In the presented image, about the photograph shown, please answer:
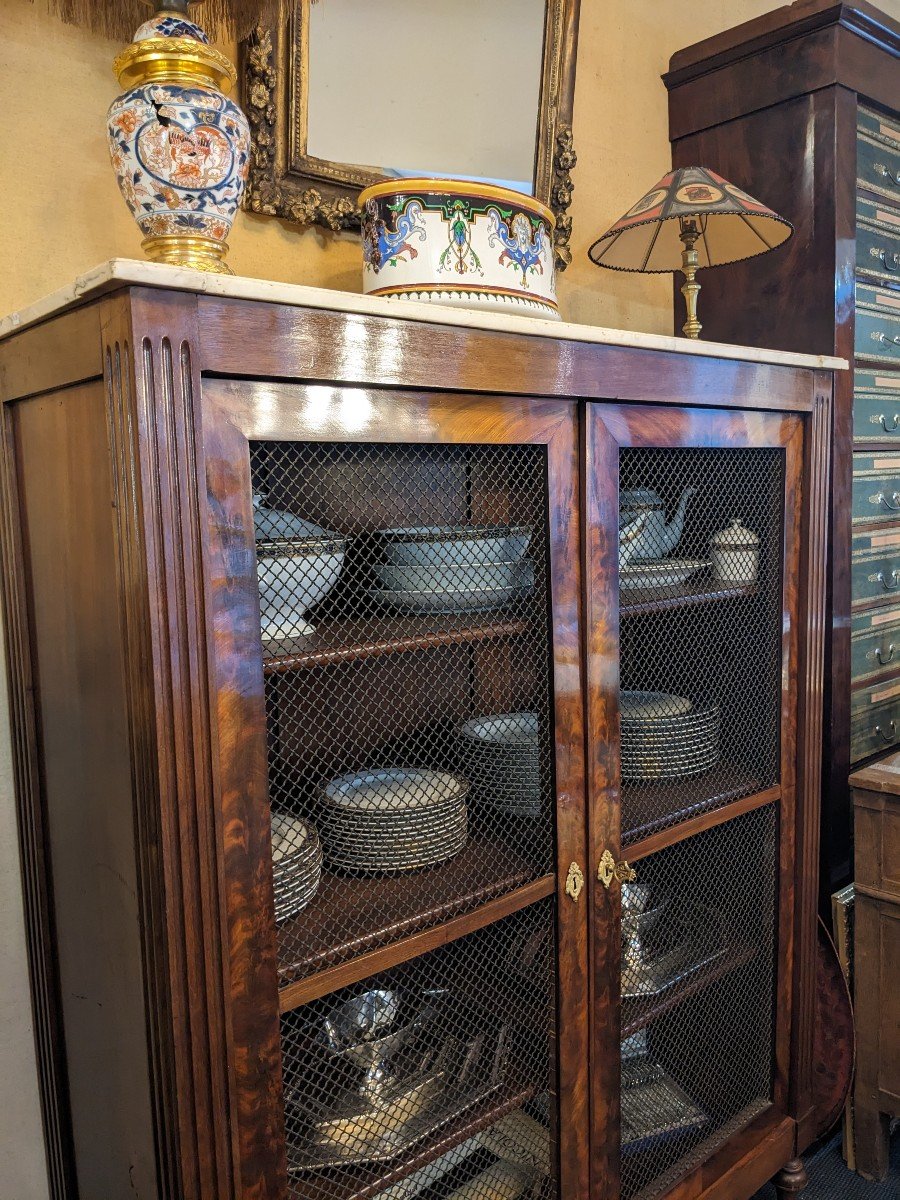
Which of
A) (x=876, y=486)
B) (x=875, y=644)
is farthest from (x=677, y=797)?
(x=876, y=486)

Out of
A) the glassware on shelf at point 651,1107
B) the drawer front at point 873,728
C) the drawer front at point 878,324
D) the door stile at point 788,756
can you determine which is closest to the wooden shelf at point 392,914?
the glassware on shelf at point 651,1107

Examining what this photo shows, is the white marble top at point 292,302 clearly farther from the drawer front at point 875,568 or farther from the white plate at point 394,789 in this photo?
the drawer front at point 875,568

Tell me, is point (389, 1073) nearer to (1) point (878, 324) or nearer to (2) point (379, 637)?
(2) point (379, 637)

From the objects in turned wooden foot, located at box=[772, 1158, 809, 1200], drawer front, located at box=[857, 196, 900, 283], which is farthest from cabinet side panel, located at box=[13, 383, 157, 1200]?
drawer front, located at box=[857, 196, 900, 283]

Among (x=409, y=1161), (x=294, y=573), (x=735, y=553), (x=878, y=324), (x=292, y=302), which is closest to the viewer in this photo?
(x=292, y=302)

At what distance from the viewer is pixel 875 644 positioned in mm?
1788

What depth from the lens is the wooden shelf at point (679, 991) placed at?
1286 millimetres

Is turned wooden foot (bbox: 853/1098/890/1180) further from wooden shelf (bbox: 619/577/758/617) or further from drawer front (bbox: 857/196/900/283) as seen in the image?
drawer front (bbox: 857/196/900/283)

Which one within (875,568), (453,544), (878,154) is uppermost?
(878,154)

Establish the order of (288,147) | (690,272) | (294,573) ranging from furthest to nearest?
(690,272)
(288,147)
(294,573)

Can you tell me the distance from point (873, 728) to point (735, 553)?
67 cm

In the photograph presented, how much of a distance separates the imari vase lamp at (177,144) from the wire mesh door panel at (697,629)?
23.3 inches

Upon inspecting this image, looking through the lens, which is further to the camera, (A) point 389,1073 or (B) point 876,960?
(B) point 876,960

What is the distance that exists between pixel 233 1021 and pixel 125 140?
0.87 meters
